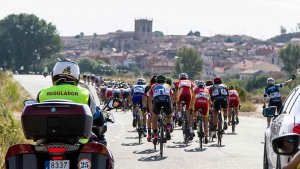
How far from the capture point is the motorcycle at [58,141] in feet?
25.3

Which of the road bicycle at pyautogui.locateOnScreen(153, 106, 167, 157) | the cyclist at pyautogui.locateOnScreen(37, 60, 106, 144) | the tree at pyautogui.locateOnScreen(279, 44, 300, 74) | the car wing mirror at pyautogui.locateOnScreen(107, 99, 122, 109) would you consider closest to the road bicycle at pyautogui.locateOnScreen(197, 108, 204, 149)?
the road bicycle at pyautogui.locateOnScreen(153, 106, 167, 157)

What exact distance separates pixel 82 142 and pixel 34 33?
590 feet

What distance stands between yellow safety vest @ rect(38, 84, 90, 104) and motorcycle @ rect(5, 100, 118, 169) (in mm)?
569

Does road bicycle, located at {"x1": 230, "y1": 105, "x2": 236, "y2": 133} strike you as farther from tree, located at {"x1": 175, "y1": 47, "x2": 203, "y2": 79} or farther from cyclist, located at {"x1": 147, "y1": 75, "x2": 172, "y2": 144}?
tree, located at {"x1": 175, "y1": 47, "x2": 203, "y2": 79}

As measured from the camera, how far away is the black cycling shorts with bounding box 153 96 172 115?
18.0 meters

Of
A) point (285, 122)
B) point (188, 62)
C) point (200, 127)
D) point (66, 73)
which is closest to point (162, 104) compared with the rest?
point (200, 127)

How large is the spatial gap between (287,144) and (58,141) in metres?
2.90

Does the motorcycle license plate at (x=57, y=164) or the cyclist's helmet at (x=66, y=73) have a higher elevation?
the cyclist's helmet at (x=66, y=73)

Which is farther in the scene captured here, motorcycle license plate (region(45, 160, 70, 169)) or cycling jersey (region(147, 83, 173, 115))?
cycling jersey (region(147, 83, 173, 115))

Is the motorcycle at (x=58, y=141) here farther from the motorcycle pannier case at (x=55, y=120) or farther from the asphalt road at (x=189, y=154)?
the asphalt road at (x=189, y=154)

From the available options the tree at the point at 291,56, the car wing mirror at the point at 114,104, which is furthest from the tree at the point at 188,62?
the car wing mirror at the point at 114,104

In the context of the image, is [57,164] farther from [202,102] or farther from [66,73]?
[202,102]

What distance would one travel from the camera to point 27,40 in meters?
186

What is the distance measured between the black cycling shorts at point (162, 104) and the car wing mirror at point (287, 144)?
40.3 ft
